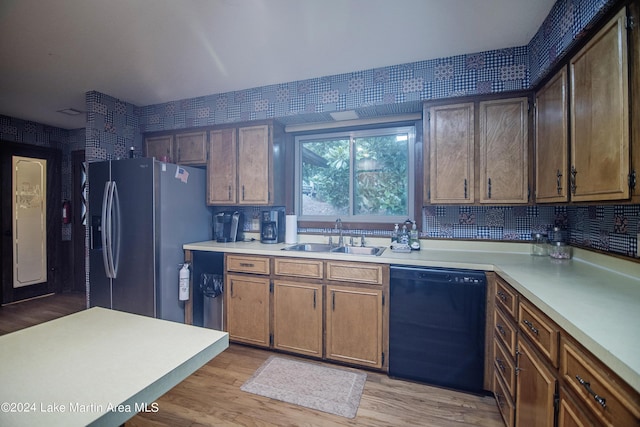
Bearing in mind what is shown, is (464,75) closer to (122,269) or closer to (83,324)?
(83,324)

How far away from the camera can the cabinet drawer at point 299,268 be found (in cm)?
222

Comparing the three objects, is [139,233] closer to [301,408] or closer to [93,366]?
[301,408]

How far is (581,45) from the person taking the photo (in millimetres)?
1406

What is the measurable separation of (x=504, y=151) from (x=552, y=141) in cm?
36

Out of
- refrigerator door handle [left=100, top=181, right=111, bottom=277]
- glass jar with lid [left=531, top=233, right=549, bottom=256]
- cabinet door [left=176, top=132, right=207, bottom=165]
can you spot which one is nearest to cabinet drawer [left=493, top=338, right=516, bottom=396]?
glass jar with lid [left=531, top=233, right=549, bottom=256]

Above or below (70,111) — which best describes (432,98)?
below

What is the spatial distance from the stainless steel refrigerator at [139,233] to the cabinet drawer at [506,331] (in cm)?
262

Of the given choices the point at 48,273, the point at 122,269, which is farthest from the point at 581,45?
the point at 48,273

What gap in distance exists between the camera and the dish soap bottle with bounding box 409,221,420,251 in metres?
2.34

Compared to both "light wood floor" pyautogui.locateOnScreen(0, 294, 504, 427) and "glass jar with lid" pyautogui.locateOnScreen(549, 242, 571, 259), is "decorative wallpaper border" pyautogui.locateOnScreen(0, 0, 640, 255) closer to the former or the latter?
"glass jar with lid" pyautogui.locateOnScreen(549, 242, 571, 259)

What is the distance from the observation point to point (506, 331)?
1.54m

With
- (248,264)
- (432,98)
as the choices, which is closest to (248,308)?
(248,264)

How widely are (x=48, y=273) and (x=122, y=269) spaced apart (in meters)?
2.64

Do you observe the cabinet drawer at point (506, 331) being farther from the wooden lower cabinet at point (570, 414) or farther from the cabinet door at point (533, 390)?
the wooden lower cabinet at point (570, 414)
